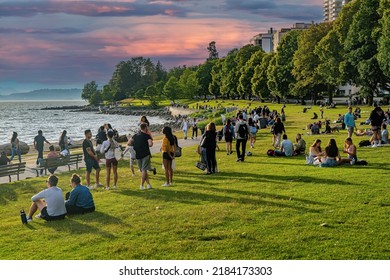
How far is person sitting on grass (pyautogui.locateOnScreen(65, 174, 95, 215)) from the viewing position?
1128 centimetres

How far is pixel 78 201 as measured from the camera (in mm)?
11359

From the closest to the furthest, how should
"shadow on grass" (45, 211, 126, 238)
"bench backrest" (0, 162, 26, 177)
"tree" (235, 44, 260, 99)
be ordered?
"shadow on grass" (45, 211, 126, 238)
"bench backrest" (0, 162, 26, 177)
"tree" (235, 44, 260, 99)

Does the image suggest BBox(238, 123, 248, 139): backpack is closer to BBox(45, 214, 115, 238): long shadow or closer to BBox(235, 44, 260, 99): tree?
BBox(45, 214, 115, 238): long shadow

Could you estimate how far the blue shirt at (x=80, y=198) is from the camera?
447 inches

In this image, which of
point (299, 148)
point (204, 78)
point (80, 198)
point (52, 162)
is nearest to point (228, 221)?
point (80, 198)

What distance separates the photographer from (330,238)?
8336 mm

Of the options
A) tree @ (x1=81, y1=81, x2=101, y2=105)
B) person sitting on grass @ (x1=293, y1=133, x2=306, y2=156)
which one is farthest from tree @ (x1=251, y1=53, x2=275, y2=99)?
tree @ (x1=81, y1=81, x2=101, y2=105)

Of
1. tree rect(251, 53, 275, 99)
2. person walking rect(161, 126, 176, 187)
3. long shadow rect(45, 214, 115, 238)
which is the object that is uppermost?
tree rect(251, 53, 275, 99)

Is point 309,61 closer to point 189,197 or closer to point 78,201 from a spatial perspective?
point 189,197

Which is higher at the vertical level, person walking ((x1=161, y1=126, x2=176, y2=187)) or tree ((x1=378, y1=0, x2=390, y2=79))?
tree ((x1=378, y1=0, x2=390, y2=79))

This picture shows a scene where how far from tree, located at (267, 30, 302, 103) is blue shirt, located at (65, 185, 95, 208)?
64.0 m

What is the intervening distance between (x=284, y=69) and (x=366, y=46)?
2289 centimetres

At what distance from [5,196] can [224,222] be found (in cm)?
831

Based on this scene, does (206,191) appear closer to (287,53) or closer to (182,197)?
(182,197)
